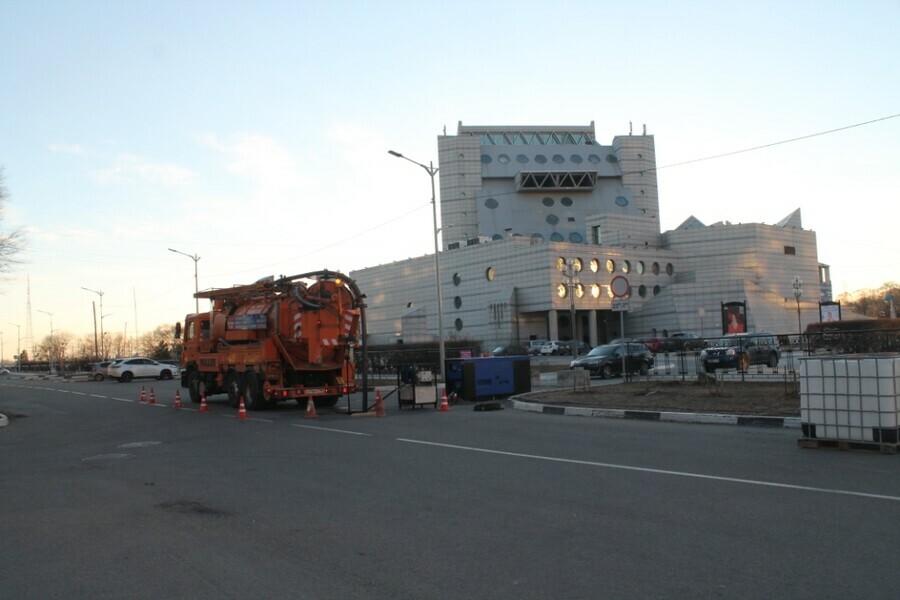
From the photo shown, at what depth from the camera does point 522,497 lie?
7.49 meters

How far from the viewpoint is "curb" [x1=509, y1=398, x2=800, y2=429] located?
44.2ft

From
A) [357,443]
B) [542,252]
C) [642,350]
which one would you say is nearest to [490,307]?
[542,252]

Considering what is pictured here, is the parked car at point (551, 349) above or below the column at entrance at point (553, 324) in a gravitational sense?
below

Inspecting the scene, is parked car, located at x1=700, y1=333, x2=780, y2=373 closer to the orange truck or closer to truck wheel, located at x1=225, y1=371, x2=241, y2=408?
the orange truck

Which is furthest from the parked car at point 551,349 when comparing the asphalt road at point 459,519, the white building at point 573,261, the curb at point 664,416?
the asphalt road at point 459,519

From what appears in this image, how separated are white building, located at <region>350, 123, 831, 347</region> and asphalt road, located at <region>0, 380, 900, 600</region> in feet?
187

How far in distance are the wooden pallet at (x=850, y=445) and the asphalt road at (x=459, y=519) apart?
0.60ft

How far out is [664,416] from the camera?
15211 millimetres

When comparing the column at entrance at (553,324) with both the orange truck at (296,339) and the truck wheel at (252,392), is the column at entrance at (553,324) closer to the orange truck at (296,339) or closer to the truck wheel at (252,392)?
the orange truck at (296,339)

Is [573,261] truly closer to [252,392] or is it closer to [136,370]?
[136,370]

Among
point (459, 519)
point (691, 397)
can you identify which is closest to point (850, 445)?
point (459, 519)

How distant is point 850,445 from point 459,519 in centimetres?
661

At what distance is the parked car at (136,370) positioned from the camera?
46312 mm

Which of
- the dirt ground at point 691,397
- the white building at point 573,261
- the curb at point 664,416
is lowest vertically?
the curb at point 664,416
